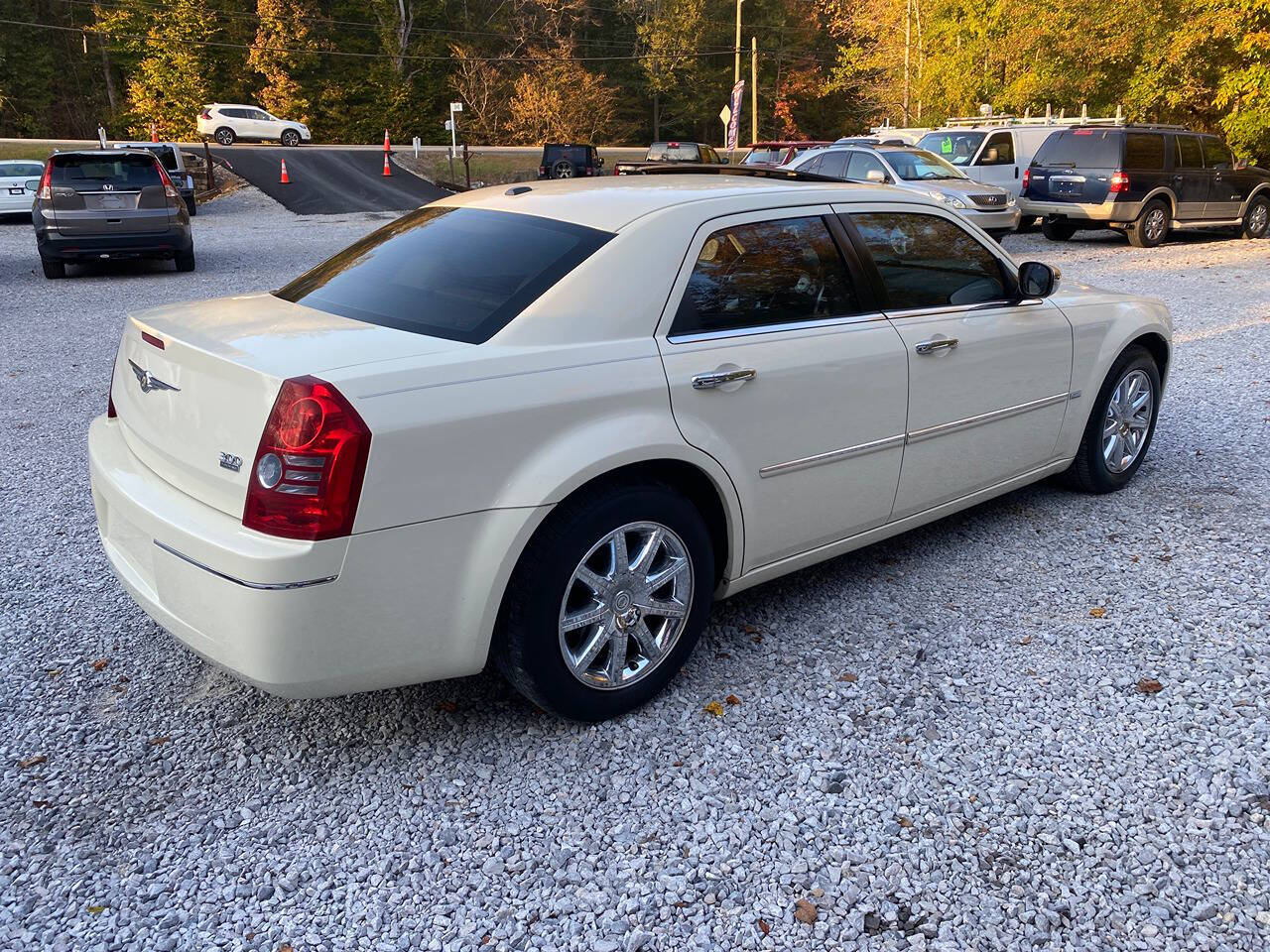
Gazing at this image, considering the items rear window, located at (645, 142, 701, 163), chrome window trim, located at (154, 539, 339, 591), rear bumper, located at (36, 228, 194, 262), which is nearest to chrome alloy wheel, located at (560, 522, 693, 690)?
chrome window trim, located at (154, 539, 339, 591)

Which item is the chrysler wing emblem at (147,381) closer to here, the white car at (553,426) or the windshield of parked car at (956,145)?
the white car at (553,426)

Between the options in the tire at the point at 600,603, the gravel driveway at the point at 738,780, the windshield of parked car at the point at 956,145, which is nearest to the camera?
the gravel driveway at the point at 738,780

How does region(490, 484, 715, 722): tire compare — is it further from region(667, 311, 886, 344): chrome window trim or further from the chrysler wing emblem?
the chrysler wing emblem

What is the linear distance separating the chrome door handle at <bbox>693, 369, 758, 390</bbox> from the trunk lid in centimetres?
75

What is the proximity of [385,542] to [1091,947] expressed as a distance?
1.95 metres

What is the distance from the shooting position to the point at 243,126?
41.6 meters

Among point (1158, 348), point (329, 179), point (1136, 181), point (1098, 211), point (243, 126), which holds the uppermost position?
point (243, 126)

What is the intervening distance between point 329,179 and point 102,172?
1954 centimetres

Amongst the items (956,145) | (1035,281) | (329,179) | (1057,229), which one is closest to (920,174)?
(1057,229)

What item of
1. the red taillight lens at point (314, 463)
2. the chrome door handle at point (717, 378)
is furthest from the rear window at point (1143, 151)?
the red taillight lens at point (314, 463)

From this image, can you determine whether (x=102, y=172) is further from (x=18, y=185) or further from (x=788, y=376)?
(x=788, y=376)

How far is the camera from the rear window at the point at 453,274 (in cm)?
313

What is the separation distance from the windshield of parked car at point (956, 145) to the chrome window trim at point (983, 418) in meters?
15.8

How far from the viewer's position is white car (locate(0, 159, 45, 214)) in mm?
21016
